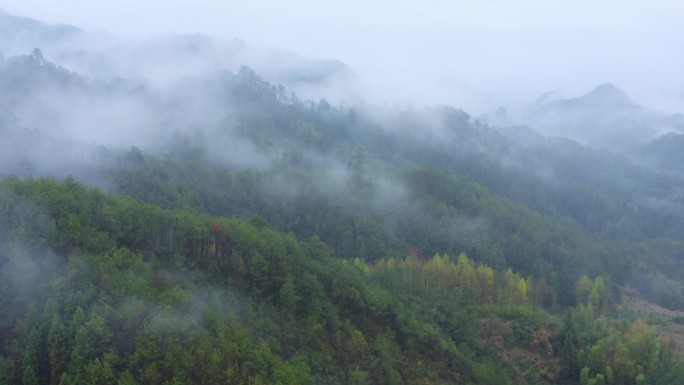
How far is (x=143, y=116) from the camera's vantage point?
137375 mm

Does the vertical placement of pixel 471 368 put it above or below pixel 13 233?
below

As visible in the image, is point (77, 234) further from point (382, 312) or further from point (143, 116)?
point (143, 116)

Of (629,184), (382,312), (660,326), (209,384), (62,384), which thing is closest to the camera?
(62,384)

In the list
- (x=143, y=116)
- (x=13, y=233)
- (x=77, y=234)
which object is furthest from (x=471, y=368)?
(x=143, y=116)

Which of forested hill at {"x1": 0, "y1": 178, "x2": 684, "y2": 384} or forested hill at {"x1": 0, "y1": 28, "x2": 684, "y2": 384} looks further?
forested hill at {"x1": 0, "y1": 28, "x2": 684, "y2": 384}

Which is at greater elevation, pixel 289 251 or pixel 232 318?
pixel 289 251

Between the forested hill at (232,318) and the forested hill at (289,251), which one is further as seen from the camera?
the forested hill at (289,251)

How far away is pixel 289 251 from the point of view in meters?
55.5

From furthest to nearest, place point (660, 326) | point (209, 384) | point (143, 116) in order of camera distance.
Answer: point (143, 116), point (660, 326), point (209, 384)

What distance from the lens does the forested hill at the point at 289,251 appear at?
38.0 m

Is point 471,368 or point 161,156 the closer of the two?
point 471,368

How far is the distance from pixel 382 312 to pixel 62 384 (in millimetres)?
29181

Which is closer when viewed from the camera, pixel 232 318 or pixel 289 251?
pixel 232 318

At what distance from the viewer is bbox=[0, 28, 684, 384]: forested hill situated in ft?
125
